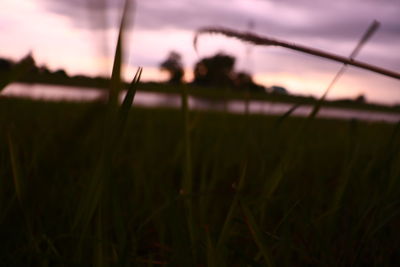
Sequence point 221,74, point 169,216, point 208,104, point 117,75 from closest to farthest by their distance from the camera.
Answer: point 117,75 < point 169,216 < point 221,74 < point 208,104

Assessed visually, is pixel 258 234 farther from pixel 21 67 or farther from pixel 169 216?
pixel 21 67

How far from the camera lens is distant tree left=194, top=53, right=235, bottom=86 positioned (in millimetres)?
681

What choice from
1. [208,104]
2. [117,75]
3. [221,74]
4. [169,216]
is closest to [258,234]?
[169,216]

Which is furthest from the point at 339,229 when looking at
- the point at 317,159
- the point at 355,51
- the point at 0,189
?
the point at 317,159

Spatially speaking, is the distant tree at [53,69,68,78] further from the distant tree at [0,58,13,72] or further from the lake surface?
the distant tree at [0,58,13,72]

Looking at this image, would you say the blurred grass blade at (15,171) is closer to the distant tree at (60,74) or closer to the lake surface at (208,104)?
the lake surface at (208,104)

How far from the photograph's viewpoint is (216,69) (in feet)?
2.54

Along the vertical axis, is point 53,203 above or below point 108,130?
below

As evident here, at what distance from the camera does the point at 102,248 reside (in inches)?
17.3

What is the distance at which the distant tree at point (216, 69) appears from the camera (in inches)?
26.8

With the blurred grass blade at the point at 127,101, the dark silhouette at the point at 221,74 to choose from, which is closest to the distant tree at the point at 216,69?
the dark silhouette at the point at 221,74

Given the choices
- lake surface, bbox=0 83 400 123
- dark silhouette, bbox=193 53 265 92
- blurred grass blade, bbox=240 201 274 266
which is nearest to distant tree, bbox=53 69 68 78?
lake surface, bbox=0 83 400 123

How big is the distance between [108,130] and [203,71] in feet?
1.28

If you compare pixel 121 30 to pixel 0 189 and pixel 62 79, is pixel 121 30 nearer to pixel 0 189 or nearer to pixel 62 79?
pixel 62 79
